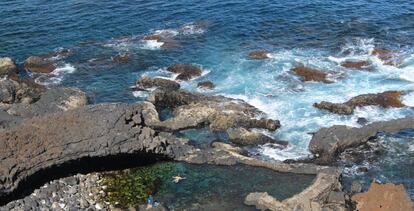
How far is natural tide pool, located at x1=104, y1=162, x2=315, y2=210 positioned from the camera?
4091 centimetres

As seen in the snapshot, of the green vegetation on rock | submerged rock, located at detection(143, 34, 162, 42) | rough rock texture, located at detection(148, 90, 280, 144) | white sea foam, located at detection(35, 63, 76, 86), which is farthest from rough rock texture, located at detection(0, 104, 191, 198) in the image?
submerged rock, located at detection(143, 34, 162, 42)

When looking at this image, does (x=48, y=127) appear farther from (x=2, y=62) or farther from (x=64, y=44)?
(x=64, y=44)

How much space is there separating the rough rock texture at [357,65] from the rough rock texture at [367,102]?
771 centimetres

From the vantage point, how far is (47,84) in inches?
2534

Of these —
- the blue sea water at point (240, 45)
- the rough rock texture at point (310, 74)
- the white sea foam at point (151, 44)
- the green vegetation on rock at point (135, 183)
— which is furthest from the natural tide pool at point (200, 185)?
the white sea foam at point (151, 44)

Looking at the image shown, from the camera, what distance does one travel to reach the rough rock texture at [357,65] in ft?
216

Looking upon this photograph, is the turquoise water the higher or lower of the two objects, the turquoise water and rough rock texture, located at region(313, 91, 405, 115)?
the higher

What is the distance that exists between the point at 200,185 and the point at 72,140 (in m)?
10.1

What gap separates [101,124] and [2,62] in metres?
27.7

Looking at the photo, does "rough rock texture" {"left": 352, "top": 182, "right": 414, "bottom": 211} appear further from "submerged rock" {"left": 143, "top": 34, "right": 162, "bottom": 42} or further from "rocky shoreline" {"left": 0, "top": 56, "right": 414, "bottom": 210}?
"submerged rock" {"left": 143, "top": 34, "right": 162, "bottom": 42}

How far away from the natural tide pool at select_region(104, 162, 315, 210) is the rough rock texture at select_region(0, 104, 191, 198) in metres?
1.95

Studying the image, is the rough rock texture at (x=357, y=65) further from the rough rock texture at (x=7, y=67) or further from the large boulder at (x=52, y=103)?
the rough rock texture at (x=7, y=67)

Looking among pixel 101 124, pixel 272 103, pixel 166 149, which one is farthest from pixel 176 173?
pixel 272 103

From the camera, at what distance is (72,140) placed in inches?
1689
